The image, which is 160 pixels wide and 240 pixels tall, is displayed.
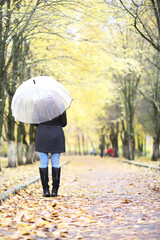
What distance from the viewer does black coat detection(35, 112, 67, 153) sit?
250 inches

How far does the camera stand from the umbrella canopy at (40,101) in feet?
20.8

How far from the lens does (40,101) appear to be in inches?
253

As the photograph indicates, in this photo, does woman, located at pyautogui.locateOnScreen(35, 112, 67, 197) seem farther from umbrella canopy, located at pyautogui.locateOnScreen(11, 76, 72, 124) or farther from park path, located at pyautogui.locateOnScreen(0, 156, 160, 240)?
park path, located at pyautogui.locateOnScreen(0, 156, 160, 240)

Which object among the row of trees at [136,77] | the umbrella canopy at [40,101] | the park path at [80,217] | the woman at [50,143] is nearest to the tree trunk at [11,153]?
the row of trees at [136,77]

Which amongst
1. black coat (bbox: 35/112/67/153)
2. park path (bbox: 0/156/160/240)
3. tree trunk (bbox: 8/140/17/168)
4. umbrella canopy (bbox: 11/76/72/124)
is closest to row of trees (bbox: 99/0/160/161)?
umbrella canopy (bbox: 11/76/72/124)

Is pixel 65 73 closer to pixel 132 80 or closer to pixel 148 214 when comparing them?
pixel 132 80

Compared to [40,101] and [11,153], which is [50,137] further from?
[11,153]

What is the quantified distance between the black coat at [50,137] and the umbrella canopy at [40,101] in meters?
0.18

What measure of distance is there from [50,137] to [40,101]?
0.73 meters

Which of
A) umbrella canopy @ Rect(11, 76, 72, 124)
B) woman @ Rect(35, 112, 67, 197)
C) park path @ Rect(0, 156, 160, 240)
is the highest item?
umbrella canopy @ Rect(11, 76, 72, 124)

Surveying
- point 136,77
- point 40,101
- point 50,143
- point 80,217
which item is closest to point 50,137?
point 50,143

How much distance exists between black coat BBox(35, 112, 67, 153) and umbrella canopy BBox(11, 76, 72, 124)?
182mm

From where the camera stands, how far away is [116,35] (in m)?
22.2

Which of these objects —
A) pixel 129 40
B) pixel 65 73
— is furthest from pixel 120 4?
pixel 129 40
